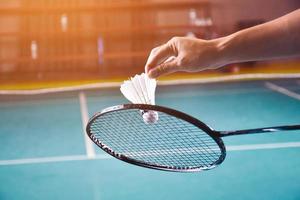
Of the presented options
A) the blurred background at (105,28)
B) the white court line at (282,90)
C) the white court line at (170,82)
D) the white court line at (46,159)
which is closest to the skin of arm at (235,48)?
the white court line at (46,159)

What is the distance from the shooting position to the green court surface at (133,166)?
242 cm

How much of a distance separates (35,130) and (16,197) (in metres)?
1.49

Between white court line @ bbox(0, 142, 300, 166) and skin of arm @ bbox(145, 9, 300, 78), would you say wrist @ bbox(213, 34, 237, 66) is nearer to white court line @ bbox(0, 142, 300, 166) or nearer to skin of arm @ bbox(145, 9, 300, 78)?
skin of arm @ bbox(145, 9, 300, 78)

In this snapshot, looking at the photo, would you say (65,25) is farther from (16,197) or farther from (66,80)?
(16,197)

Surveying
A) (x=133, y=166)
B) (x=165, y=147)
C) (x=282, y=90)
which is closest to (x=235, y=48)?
(x=165, y=147)

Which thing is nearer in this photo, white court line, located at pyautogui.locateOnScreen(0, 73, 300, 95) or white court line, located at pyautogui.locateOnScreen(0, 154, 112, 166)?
white court line, located at pyautogui.locateOnScreen(0, 154, 112, 166)

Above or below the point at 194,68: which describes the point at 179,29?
below

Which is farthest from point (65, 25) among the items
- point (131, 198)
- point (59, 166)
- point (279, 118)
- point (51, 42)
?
point (131, 198)

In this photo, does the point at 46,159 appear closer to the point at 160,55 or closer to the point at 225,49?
the point at 160,55

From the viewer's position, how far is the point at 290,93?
5.23m

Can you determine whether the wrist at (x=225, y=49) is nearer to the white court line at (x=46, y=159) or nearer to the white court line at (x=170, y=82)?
the white court line at (x=46, y=159)

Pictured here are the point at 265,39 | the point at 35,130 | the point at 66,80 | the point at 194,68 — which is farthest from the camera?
the point at 66,80

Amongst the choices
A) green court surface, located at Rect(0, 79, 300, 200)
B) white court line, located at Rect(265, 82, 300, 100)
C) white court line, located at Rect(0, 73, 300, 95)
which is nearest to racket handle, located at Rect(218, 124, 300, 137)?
green court surface, located at Rect(0, 79, 300, 200)

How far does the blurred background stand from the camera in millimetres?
7586
